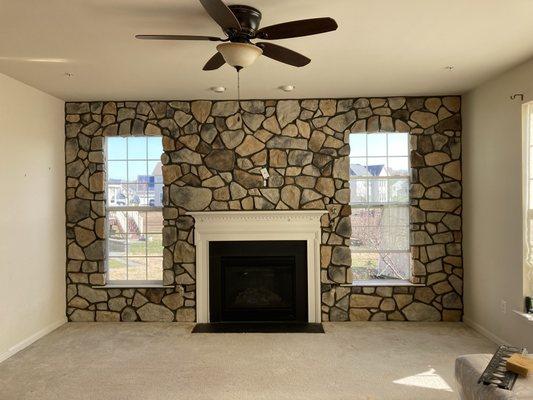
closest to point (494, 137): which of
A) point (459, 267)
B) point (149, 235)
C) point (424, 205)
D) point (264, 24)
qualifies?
point (424, 205)

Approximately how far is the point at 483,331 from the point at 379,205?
67.0 inches

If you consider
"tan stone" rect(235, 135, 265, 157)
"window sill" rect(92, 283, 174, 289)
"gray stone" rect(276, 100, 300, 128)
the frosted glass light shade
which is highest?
"gray stone" rect(276, 100, 300, 128)

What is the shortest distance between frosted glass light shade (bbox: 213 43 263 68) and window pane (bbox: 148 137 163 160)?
283 centimetres

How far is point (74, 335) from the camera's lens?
4.49 meters

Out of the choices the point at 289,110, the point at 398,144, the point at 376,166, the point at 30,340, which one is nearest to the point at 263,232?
the point at 289,110

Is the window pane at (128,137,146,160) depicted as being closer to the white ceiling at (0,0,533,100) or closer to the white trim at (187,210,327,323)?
the white ceiling at (0,0,533,100)

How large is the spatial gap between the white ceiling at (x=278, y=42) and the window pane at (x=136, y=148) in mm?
561

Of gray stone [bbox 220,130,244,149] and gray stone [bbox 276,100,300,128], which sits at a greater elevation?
gray stone [bbox 276,100,300,128]

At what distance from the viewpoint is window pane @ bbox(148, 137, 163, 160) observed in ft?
16.7

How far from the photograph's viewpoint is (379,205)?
502 cm

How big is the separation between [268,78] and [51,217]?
2.82 meters

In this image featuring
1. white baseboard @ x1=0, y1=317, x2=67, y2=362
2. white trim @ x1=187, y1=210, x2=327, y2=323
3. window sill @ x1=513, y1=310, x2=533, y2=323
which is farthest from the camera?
white trim @ x1=187, y1=210, x2=327, y2=323

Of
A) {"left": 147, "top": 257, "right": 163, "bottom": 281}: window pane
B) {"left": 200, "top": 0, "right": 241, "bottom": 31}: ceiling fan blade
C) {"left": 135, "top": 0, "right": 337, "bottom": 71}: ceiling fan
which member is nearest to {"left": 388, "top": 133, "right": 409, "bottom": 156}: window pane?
{"left": 135, "top": 0, "right": 337, "bottom": 71}: ceiling fan

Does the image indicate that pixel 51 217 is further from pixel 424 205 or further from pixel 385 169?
pixel 424 205
